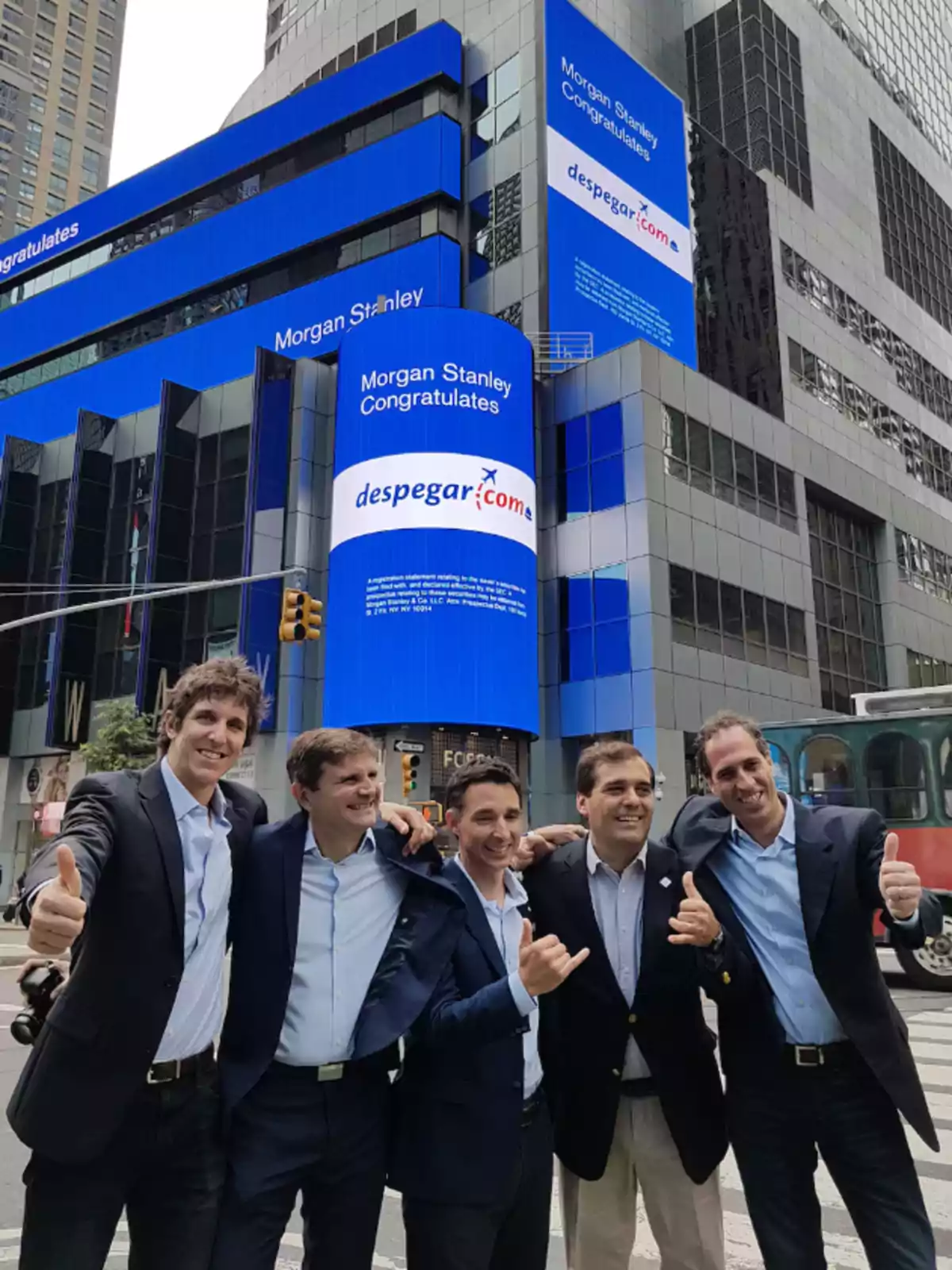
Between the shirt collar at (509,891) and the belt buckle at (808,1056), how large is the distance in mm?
1119

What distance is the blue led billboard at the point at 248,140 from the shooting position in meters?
39.4

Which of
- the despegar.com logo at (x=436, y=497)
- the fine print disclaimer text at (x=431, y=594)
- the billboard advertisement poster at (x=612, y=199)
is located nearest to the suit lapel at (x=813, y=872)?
the fine print disclaimer text at (x=431, y=594)

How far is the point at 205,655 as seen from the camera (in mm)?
34469

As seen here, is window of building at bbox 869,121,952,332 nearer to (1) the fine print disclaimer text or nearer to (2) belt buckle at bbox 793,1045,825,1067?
(1) the fine print disclaimer text

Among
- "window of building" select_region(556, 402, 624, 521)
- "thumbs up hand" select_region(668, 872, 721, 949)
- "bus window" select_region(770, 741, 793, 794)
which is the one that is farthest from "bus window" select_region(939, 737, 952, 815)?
"window of building" select_region(556, 402, 624, 521)

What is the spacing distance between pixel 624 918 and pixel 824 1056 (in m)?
0.85

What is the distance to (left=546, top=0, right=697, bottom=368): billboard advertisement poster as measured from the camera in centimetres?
3562

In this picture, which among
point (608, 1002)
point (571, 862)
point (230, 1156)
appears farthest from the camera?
point (571, 862)

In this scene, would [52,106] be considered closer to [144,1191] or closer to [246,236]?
[246,236]

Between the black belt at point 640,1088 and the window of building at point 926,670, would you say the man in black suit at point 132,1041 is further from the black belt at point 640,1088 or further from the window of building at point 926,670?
the window of building at point 926,670

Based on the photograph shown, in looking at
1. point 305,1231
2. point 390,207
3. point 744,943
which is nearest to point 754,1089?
point 744,943

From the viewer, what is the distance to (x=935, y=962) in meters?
11.5

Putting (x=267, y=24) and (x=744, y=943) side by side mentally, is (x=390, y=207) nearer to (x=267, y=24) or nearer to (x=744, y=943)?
(x=267, y=24)

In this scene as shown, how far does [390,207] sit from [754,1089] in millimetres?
40692
